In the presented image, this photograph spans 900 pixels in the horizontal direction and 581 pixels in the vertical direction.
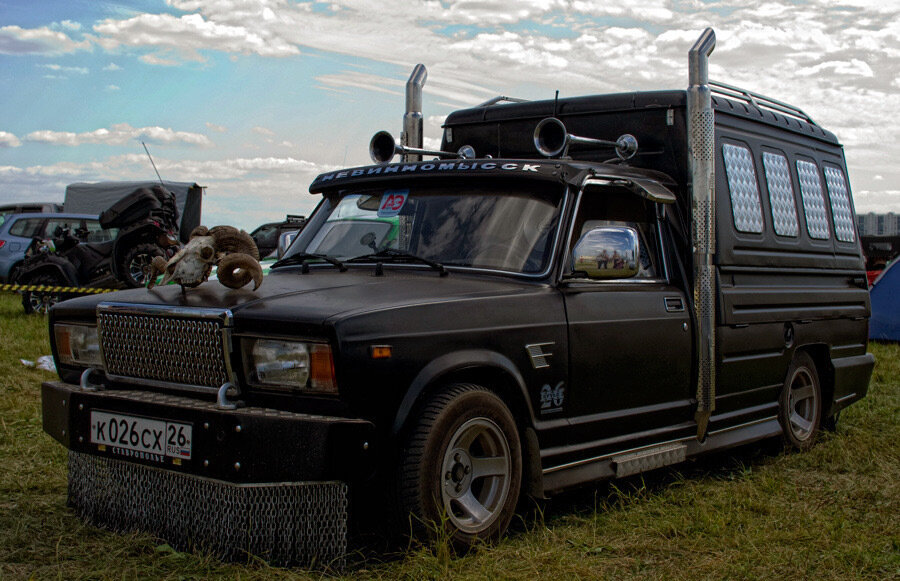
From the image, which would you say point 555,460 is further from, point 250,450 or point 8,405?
point 8,405

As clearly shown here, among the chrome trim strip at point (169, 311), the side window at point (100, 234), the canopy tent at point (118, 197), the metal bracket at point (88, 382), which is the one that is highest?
the canopy tent at point (118, 197)

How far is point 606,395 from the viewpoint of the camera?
197 inches

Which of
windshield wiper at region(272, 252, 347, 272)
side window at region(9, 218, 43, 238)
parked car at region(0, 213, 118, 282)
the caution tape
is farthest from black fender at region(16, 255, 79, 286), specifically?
windshield wiper at region(272, 252, 347, 272)

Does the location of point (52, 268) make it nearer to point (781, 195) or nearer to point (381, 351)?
point (781, 195)

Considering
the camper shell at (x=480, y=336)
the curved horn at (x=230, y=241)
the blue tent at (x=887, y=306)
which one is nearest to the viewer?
the camper shell at (x=480, y=336)

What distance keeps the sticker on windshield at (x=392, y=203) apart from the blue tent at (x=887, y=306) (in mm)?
11278

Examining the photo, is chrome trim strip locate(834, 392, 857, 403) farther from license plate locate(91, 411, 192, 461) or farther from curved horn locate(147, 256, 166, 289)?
license plate locate(91, 411, 192, 461)

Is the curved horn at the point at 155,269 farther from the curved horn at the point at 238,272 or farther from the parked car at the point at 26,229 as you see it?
the parked car at the point at 26,229

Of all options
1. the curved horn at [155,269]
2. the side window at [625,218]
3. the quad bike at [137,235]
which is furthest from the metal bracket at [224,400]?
the quad bike at [137,235]

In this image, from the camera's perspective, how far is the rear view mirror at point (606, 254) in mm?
4711

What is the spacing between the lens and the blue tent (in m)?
14.5

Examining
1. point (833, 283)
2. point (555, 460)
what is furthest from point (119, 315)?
point (833, 283)

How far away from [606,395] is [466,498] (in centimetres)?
110

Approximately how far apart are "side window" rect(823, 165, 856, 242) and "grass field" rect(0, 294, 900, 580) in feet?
6.16
